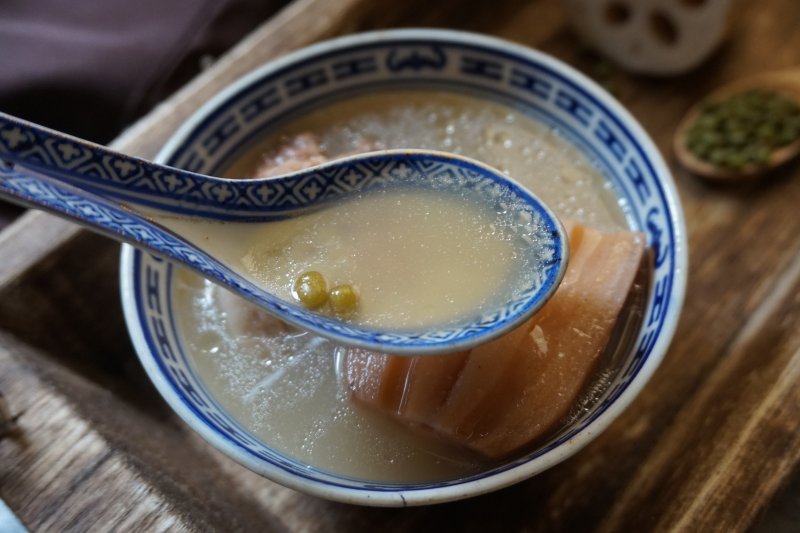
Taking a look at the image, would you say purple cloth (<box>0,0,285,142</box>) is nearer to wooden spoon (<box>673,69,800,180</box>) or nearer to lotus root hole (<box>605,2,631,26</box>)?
lotus root hole (<box>605,2,631,26</box>)

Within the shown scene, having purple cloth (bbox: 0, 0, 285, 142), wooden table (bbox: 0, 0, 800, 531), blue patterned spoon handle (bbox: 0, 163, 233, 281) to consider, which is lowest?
wooden table (bbox: 0, 0, 800, 531)

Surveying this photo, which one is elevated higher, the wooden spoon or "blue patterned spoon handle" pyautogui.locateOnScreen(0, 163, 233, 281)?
"blue patterned spoon handle" pyautogui.locateOnScreen(0, 163, 233, 281)

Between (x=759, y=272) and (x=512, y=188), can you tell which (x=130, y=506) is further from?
(x=759, y=272)

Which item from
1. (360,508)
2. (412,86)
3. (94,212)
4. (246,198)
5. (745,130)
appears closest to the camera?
(94,212)

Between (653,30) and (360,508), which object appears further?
(653,30)

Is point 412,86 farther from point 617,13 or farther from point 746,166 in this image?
point 746,166

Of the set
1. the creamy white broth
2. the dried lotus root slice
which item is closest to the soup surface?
the creamy white broth

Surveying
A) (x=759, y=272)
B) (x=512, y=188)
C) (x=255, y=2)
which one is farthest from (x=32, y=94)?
(x=759, y=272)

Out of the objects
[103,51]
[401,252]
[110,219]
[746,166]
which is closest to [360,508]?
[401,252]
